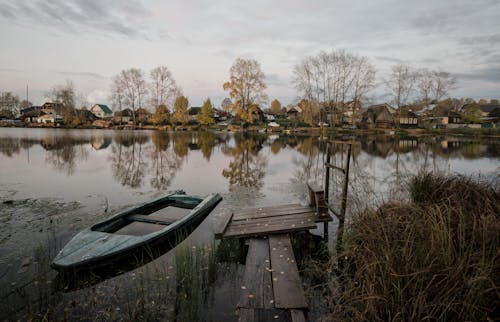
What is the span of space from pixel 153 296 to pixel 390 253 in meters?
3.46

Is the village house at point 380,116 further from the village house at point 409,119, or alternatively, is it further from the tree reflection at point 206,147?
the tree reflection at point 206,147

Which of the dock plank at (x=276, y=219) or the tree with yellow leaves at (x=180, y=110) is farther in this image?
the tree with yellow leaves at (x=180, y=110)

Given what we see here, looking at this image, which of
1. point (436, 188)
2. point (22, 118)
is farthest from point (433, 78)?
point (22, 118)

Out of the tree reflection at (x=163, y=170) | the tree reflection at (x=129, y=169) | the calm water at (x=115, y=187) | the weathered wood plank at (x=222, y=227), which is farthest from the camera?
the tree reflection at (x=129, y=169)

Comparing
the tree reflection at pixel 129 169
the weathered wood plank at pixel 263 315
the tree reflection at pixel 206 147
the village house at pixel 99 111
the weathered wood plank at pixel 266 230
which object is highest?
the village house at pixel 99 111

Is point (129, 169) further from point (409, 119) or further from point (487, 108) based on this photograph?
point (487, 108)

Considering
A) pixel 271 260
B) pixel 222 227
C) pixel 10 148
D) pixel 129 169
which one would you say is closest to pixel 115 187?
pixel 129 169

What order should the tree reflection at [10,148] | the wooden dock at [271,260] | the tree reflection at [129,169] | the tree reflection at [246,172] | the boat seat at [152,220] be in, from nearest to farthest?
1. the wooden dock at [271,260]
2. the boat seat at [152,220]
3. the tree reflection at [129,169]
4. the tree reflection at [246,172]
5. the tree reflection at [10,148]

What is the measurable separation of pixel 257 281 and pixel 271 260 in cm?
73

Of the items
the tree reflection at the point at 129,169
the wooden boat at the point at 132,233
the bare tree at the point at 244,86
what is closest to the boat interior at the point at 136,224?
the wooden boat at the point at 132,233

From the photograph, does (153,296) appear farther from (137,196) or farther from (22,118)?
(22,118)

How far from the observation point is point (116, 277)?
4742 mm

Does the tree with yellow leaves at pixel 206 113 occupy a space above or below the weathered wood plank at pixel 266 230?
above

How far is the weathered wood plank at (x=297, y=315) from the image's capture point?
3.36 meters
